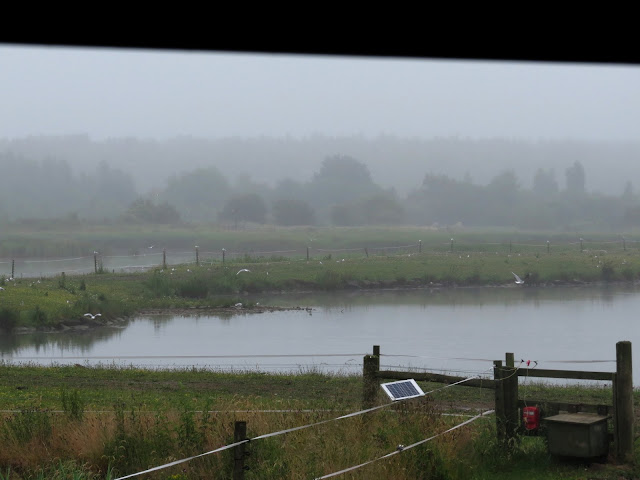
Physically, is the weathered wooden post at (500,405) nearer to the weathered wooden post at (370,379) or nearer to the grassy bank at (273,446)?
the grassy bank at (273,446)

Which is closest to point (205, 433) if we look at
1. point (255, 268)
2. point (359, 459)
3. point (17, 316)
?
point (359, 459)

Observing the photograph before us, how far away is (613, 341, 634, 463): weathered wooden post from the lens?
777 cm

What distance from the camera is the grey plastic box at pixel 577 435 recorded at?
7594mm

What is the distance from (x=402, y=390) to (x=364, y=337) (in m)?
17.5

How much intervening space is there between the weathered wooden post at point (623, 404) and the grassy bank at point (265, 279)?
922 inches

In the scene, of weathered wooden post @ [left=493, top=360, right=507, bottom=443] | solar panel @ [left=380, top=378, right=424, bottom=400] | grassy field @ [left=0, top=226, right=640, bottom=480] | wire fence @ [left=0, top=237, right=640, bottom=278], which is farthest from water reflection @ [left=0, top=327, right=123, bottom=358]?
wire fence @ [left=0, top=237, right=640, bottom=278]

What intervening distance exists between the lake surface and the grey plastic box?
786 cm

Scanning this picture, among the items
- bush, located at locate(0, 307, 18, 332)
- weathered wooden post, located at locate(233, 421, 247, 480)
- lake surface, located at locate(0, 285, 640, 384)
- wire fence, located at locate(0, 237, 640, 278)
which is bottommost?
lake surface, located at locate(0, 285, 640, 384)

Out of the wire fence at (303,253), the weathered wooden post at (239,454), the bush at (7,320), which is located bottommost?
the bush at (7,320)

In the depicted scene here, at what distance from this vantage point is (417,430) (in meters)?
7.68

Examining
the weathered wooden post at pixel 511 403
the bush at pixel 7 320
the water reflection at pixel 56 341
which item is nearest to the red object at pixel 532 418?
the weathered wooden post at pixel 511 403

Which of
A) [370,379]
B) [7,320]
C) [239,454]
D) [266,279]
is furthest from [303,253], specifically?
[239,454]

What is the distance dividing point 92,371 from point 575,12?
14.4 metres

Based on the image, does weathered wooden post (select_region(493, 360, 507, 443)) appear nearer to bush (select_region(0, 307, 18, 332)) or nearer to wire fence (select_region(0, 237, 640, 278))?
bush (select_region(0, 307, 18, 332))
